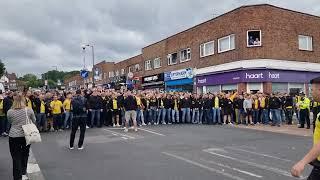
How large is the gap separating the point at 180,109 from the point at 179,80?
49.3ft

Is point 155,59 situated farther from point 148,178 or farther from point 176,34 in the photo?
point 148,178

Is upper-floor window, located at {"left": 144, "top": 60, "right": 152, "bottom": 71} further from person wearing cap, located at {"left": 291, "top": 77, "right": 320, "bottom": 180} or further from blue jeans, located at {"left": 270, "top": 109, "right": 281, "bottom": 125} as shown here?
person wearing cap, located at {"left": 291, "top": 77, "right": 320, "bottom": 180}

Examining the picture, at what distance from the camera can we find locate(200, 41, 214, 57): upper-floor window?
3300cm

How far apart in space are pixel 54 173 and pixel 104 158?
205 centimetres

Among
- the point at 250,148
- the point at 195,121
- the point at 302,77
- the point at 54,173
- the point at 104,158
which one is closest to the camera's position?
the point at 54,173

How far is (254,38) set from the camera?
1133 inches

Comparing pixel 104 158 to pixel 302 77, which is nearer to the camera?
pixel 104 158

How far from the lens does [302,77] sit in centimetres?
3072

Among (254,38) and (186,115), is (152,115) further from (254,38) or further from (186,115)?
(254,38)

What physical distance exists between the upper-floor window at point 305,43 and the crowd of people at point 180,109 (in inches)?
335

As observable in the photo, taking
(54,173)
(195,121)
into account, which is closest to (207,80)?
(195,121)

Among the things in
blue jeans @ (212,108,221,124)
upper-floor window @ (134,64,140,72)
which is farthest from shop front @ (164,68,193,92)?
blue jeans @ (212,108,221,124)

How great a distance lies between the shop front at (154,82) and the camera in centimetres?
4275

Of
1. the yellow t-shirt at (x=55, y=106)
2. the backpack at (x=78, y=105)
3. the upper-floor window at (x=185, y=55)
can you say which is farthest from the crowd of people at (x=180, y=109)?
the upper-floor window at (x=185, y=55)
